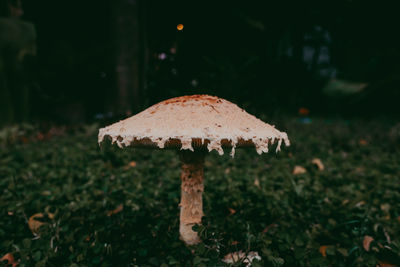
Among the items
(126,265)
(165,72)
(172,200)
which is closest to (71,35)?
(165,72)

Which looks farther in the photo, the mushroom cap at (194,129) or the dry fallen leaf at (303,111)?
the dry fallen leaf at (303,111)

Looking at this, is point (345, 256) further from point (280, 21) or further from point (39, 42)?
point (39, 42)

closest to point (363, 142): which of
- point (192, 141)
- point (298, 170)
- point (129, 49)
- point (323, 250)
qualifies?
point (298, 170)

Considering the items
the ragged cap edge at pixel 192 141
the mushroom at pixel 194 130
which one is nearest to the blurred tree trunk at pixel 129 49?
the mushroom at pixel 194 130

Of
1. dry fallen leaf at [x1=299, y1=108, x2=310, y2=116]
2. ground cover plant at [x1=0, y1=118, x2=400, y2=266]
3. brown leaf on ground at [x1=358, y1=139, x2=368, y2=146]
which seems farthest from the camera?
dry fallen leaf at [x1=299, y1=108, x2=310, y2=116]

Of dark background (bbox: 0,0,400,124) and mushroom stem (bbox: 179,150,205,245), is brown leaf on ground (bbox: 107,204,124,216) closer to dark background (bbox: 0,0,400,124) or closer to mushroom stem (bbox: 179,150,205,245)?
mushroom stem (bbox: 179,150,205,245)

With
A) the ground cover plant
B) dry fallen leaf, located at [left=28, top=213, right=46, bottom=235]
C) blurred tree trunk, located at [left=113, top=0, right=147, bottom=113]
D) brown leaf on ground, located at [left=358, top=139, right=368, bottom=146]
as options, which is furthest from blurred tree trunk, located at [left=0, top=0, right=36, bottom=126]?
brown leaf on ground, located at [left=358, top=139, right=368, bottom=146]

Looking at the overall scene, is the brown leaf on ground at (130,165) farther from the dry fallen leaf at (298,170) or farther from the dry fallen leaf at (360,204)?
the dry fallen leaf at (360,204)
